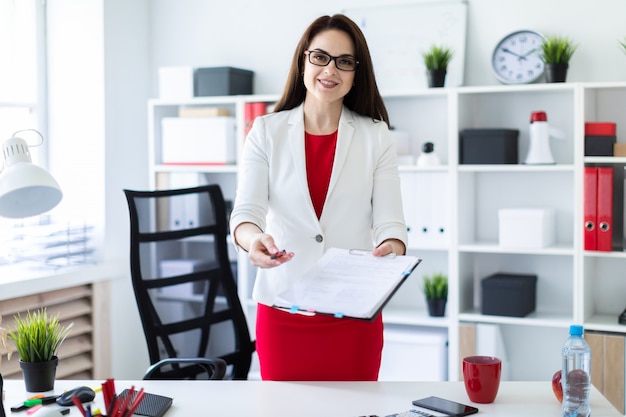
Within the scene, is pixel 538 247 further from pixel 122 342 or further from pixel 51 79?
pixel 51 79

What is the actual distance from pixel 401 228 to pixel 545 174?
178 centimetres

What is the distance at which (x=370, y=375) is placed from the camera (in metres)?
2.24

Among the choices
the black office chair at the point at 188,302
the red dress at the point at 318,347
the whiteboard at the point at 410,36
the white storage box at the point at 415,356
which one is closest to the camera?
the red dress at the point at 318,347

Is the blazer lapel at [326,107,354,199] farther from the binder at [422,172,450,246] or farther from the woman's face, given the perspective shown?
the binder at [422,172,450,246]

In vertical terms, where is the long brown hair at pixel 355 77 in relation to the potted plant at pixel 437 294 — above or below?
above

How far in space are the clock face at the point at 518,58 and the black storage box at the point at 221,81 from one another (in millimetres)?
1310

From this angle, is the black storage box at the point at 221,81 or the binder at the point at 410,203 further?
the black storage box at the point at 221,81

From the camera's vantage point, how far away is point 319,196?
2.27 meters

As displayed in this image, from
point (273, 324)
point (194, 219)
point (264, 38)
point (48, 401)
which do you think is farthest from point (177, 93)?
point (48, 401)

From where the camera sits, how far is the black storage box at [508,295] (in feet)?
11.6

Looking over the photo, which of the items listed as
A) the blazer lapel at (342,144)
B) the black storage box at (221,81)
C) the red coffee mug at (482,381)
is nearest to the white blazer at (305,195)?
the blazer lapel at (342,144)

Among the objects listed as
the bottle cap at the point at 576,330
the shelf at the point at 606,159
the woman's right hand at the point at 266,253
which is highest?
Answer: the shelf at the point at 606,159

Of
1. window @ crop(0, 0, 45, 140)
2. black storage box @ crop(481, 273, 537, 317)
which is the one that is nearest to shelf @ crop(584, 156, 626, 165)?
Result: black storage box @ crop(481, 273, 537, 317)

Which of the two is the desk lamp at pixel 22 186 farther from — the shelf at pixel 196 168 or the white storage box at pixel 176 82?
the white storage box at pixel 176 82
